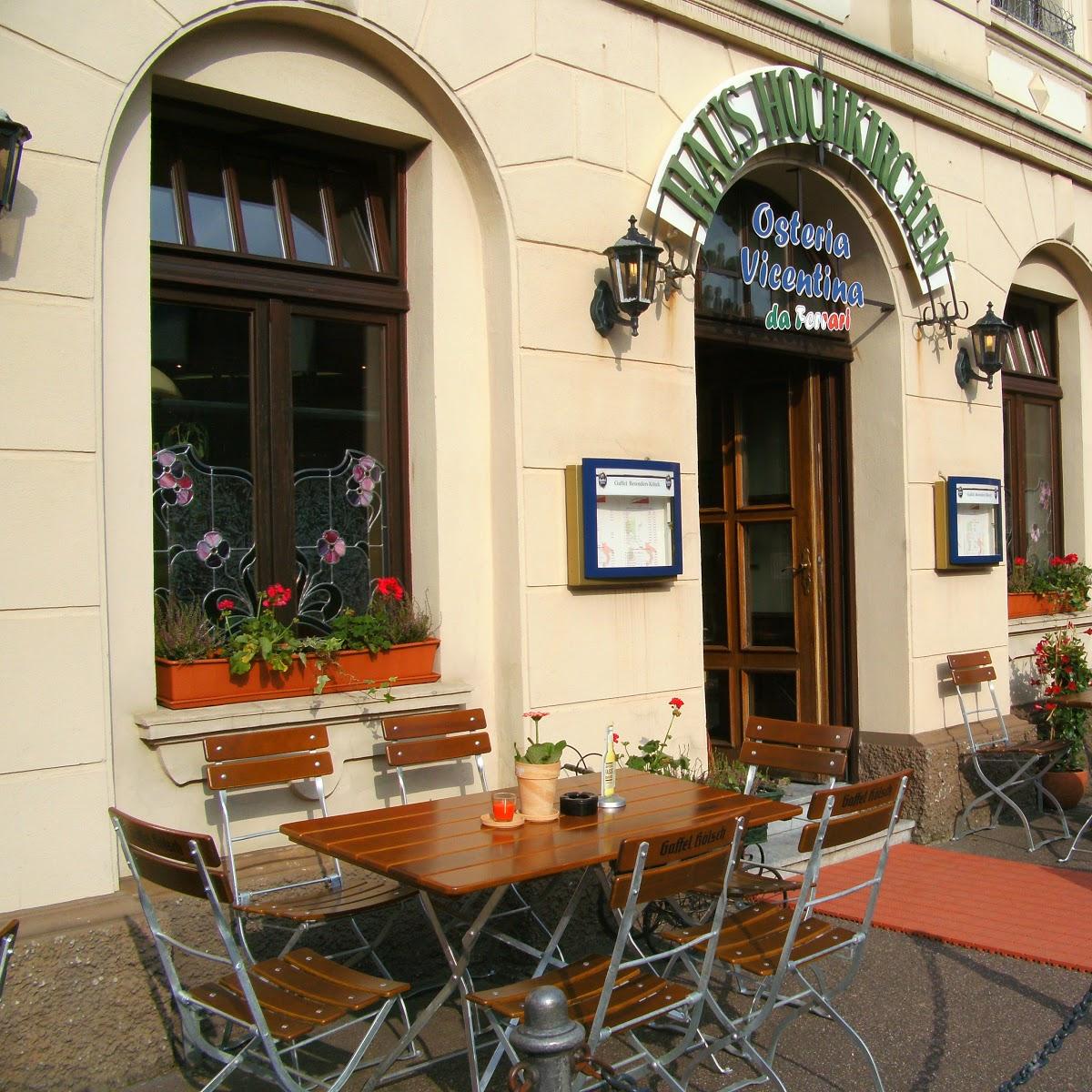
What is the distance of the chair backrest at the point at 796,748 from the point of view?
5059mm

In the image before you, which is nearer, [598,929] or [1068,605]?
[598,929]

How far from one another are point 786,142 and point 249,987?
5390mm

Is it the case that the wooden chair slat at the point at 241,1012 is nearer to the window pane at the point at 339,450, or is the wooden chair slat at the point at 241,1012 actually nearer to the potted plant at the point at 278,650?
the potted plant at the point at 278,650

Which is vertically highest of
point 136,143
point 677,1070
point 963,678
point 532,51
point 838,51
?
point 838,51

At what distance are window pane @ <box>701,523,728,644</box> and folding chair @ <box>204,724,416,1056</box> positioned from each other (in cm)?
417

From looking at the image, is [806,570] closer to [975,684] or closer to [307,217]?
[975,684]

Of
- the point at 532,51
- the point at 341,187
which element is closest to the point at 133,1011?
the point at 341,187

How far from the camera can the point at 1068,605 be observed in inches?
364

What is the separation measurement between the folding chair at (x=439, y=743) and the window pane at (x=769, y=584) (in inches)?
134

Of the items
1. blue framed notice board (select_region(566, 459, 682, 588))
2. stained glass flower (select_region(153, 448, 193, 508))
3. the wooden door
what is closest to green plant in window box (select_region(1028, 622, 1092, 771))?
the wooden door

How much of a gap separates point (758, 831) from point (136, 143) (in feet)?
13.0

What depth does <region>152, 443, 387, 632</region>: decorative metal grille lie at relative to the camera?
4875 mm

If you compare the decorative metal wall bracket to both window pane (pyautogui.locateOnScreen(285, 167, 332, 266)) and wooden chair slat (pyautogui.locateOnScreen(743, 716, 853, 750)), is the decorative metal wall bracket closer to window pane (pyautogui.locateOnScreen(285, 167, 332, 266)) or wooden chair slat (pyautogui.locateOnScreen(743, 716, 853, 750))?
wooden chair slat (pyautogui.locateOnScreen(743, 716, 853, 750))

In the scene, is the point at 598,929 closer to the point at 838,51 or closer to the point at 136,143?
the point at 136,143
